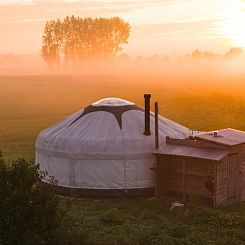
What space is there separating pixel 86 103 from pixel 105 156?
40946 mm

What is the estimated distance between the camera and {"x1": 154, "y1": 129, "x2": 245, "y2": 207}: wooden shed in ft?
48.4

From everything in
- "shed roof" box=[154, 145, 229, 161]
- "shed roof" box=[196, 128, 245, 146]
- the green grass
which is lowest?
the green grass

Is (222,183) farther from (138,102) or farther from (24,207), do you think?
(138,102)

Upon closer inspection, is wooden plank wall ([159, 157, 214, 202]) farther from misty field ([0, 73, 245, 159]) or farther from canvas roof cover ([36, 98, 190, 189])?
misty field ([0, 73, 245, 159])

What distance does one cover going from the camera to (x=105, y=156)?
53.4ft

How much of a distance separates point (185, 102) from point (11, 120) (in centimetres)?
1858

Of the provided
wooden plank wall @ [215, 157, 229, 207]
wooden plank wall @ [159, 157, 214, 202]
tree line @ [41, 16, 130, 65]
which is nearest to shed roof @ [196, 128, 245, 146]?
wooden plank wall @ [215, 157, 229, 207]

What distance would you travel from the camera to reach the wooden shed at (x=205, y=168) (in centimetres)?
1476

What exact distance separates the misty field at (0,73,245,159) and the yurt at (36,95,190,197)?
8285 mm

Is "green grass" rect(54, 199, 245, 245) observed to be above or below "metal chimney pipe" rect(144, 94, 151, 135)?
below

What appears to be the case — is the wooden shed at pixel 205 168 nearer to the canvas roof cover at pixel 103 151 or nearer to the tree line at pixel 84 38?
the canvas roof cover at pixel 103 151

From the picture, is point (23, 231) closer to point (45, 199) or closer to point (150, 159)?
point (45, 199)

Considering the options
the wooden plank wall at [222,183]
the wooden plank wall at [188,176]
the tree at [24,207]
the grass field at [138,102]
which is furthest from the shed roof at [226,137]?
Result: the tree at [24,207]

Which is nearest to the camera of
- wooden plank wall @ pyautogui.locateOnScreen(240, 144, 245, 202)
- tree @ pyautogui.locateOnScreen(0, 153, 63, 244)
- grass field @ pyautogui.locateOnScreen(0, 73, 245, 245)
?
tree @ pyautogui.locateOnScreen(0, 153, 63, 244)
